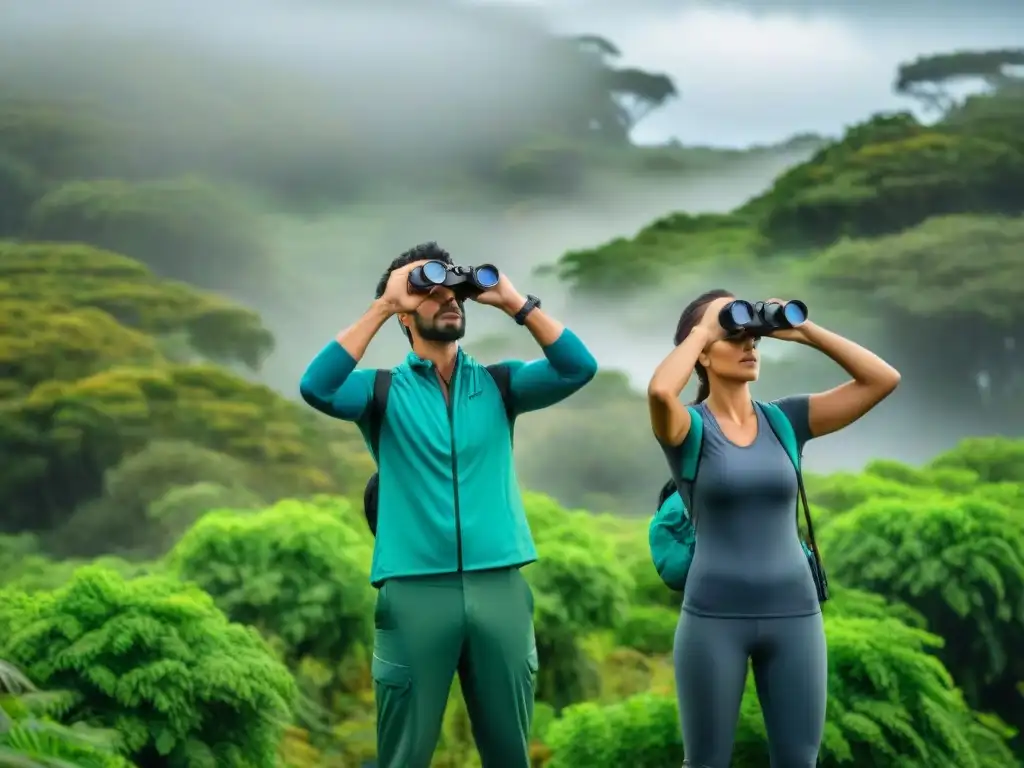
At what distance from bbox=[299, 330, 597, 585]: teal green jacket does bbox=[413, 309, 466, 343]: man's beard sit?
0.06 m

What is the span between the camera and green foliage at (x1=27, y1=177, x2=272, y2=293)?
945cm

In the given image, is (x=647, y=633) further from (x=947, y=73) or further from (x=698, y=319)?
(x=947, y=73)

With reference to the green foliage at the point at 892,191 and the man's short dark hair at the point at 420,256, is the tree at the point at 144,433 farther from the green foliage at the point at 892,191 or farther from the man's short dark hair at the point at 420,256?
the man's short dark hair at the point at 420,256

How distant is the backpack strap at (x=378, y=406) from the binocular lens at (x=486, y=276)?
32 centimetres

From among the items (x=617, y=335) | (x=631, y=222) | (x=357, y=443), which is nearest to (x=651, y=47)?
(x=631, y=222)

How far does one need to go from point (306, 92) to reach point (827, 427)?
752cm

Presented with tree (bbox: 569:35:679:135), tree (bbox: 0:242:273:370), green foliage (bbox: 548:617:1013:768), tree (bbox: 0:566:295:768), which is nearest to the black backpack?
tree (bbox: 0:566:295:768)

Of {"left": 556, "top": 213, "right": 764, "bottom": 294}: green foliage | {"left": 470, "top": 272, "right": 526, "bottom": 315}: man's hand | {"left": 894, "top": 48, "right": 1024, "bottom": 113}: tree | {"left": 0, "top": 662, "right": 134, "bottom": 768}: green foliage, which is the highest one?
{"left": 894, "top": 48, "right": 1024, "bottom": 113}: tree

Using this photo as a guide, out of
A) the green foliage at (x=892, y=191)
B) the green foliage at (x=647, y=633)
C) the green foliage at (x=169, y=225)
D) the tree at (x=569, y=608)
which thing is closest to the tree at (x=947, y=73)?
the green foliage at (x=892, y=191)

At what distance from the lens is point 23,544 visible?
837cm

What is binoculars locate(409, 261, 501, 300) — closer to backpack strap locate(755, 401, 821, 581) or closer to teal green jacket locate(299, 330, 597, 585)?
teal green jacket locate(299, 330, 597, 585)

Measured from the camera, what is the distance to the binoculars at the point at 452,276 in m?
2.91

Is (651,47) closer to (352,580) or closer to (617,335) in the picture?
(617,335)

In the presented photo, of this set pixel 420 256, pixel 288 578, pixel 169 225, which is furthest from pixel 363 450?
pixel 420 256
